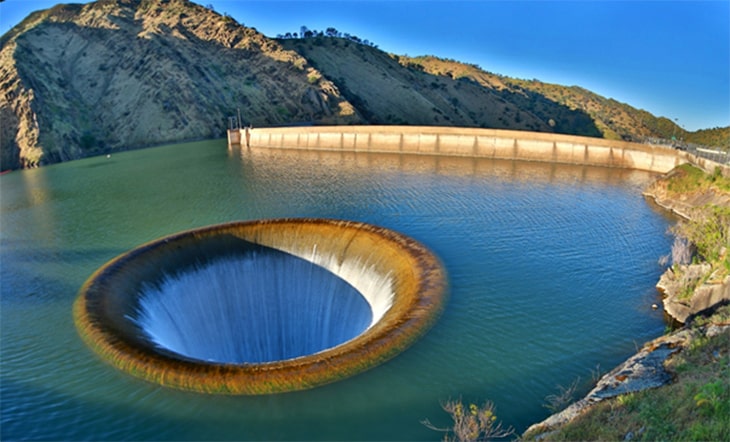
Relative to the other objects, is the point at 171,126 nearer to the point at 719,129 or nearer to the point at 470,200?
the point at 470,200

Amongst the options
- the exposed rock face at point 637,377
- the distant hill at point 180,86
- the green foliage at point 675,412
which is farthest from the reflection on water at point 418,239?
→ the distant hill at point 180,86

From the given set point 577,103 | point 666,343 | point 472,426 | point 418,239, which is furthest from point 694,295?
point 577,103

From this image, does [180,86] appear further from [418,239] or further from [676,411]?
[676,411]

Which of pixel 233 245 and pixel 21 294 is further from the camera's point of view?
pixel 233 245

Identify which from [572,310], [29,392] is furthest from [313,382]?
[572,310]

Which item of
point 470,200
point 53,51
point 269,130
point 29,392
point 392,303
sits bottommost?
point 29,392

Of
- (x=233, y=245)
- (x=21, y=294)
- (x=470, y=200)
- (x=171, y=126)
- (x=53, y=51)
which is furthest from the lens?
(x=53, y=51)

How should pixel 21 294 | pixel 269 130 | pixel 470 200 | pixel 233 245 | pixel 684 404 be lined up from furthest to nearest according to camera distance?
pixel 269 130 < pixel 470 200 < pixel 233 245 < pixel 21 294 < pixel 684 404
